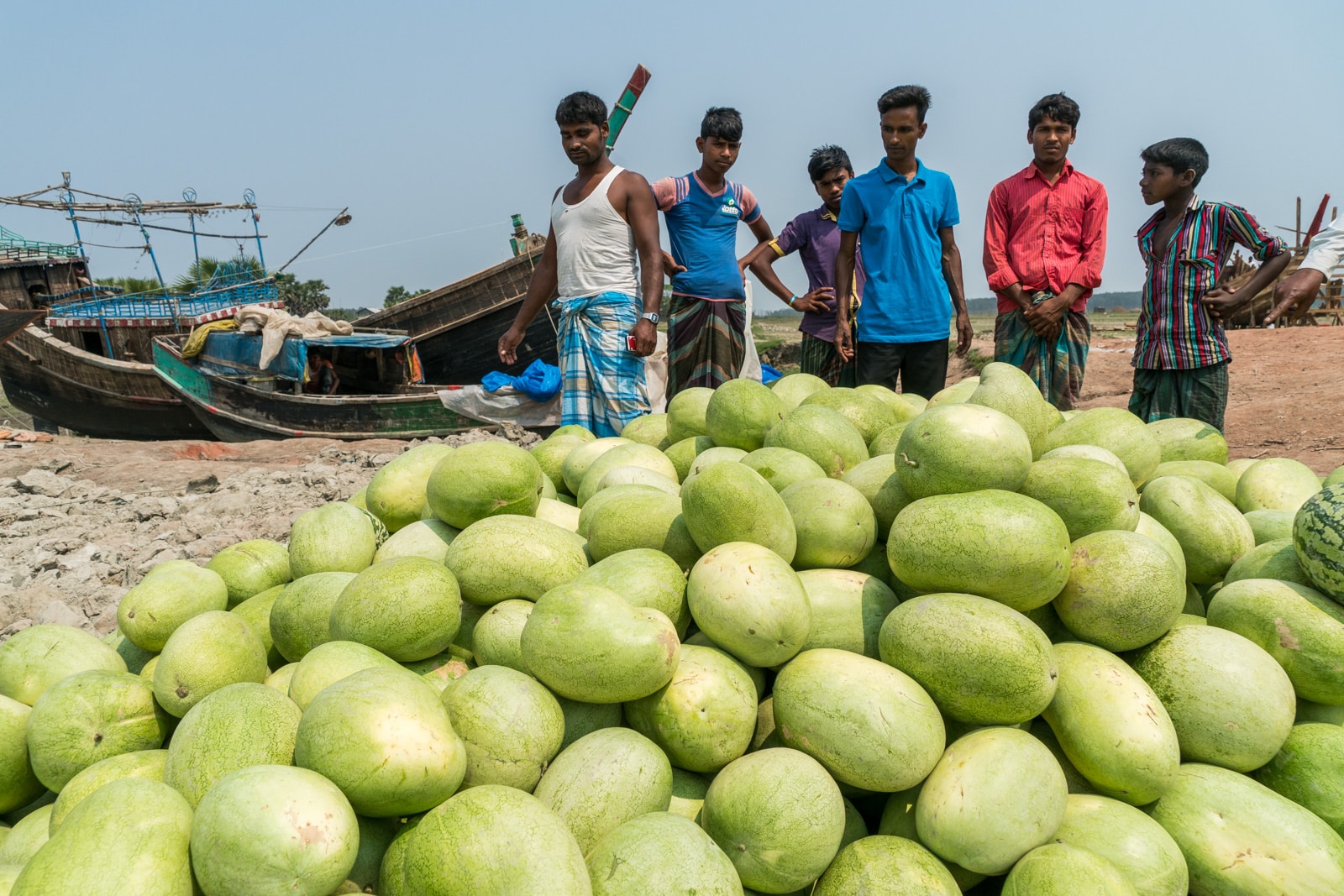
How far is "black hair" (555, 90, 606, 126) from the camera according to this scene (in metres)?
4.96

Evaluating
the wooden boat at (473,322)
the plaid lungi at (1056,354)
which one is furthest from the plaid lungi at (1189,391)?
the wooden boat at (473,322)

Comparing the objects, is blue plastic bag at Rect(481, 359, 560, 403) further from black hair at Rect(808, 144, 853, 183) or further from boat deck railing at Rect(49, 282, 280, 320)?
boat deck railing at Rect(49, 282, 280, 320)

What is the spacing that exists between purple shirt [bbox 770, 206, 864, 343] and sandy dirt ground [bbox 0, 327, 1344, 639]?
4.27 metres

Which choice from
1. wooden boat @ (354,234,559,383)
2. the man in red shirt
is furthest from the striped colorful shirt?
wooden boat @ (354,234,559,383)

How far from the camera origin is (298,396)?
13.0 m

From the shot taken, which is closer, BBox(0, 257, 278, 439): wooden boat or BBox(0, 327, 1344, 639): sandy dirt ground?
BBox(0, 327, 1344, 639): sandy dirt ground

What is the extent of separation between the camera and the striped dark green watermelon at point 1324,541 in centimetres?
206

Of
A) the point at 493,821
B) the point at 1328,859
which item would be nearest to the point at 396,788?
the point at 493,821

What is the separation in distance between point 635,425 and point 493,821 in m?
2.41

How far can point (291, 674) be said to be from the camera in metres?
2.14

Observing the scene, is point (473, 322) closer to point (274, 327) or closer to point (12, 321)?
point (274, 327)

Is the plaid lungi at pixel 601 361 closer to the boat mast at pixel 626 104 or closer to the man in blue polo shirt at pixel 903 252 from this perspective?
the man in blue polo shirt at pixel 903 252

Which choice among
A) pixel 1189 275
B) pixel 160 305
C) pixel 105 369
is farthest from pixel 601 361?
pixel 160 305

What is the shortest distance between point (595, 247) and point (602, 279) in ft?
0.70
